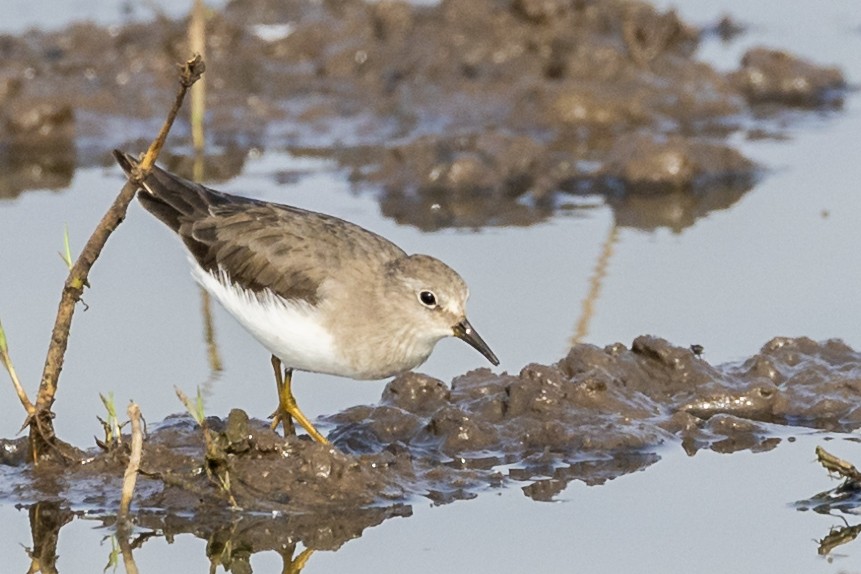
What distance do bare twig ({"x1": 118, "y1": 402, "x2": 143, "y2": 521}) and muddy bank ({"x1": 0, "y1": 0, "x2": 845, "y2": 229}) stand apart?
475cm

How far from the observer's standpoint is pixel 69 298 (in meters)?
6.84

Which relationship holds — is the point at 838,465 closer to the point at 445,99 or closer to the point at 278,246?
the point at 278,246

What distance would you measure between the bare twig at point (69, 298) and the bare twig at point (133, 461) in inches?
21.4

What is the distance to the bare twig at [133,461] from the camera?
638 cm

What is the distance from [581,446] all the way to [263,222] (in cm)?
179

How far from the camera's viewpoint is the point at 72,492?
7.05 m

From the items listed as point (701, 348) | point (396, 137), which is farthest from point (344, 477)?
point (396, 137)

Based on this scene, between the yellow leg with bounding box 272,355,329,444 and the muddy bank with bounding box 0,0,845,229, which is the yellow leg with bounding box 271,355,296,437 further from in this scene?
the muddy bank with bounding box 0,0,845,229

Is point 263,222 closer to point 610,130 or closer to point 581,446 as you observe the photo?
point 581,446

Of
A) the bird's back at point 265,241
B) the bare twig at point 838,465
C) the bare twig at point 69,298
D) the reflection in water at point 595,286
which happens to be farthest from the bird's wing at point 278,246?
the bare twig at point 838,465

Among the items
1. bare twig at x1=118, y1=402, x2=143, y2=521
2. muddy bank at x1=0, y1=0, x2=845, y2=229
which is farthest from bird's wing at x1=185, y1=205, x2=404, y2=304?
muddy bank at x1=0, y1=0, x2=845, y2=229

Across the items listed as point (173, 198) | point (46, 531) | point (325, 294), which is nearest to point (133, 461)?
point (46, 531)

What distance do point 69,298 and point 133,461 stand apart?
2.68ft

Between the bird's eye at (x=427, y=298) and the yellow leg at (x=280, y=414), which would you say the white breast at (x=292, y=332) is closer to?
the yellow leg at (x=280, y=414)
